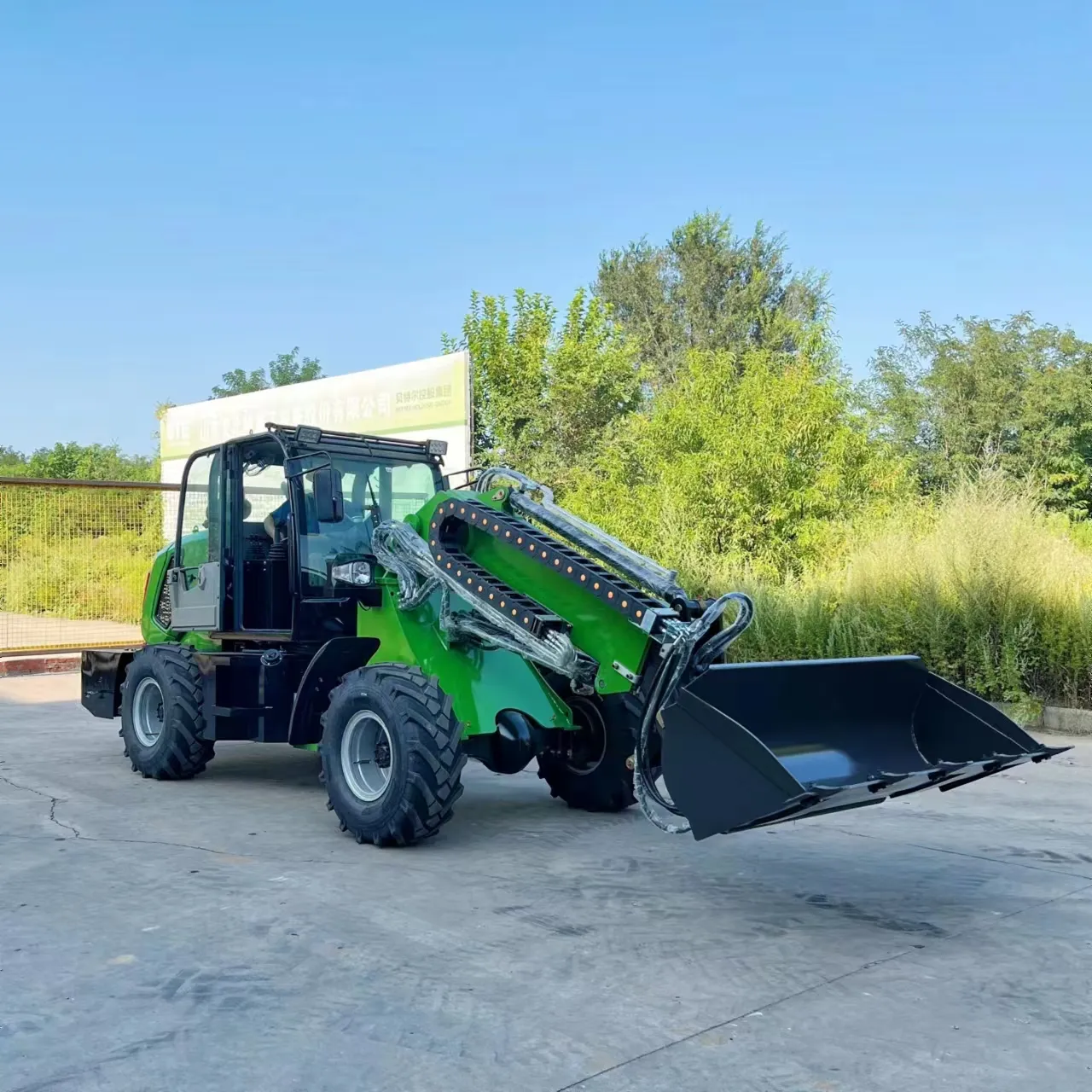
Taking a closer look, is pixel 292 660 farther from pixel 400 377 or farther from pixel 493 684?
pixel 400 377

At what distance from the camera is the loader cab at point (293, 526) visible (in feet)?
24.0

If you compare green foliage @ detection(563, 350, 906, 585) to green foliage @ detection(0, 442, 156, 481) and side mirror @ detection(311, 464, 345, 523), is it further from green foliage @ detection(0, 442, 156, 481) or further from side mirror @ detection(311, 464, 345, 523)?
green foliage @ detection(0, 442, 156, 481)

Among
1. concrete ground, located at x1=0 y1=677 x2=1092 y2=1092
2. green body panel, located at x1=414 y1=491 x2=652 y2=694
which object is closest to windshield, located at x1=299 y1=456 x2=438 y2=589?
green body panel, located at x1=414 y1=491 x2=652 y2=694

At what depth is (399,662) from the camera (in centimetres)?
640

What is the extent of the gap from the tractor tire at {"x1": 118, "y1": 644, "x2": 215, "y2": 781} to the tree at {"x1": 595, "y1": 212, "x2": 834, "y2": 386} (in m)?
39.0

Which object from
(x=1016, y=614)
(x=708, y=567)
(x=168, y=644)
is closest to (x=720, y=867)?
(x=168, y=644)

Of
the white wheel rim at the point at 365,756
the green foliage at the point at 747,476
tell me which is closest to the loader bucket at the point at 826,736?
the white wheel rim at the point at 365,756

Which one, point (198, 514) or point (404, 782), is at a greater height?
point (198, 514)

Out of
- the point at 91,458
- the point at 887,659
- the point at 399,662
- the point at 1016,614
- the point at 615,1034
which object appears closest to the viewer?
the point at 615,1034

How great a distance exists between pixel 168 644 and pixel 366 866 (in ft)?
10.3

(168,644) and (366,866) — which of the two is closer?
(366,866)

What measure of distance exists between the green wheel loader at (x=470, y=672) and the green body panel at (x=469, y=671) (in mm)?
12

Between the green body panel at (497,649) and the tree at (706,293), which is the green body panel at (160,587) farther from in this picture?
the tree at (706,293)

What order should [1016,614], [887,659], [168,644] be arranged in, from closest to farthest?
[887,659] → [168,644] → [1016,614]
